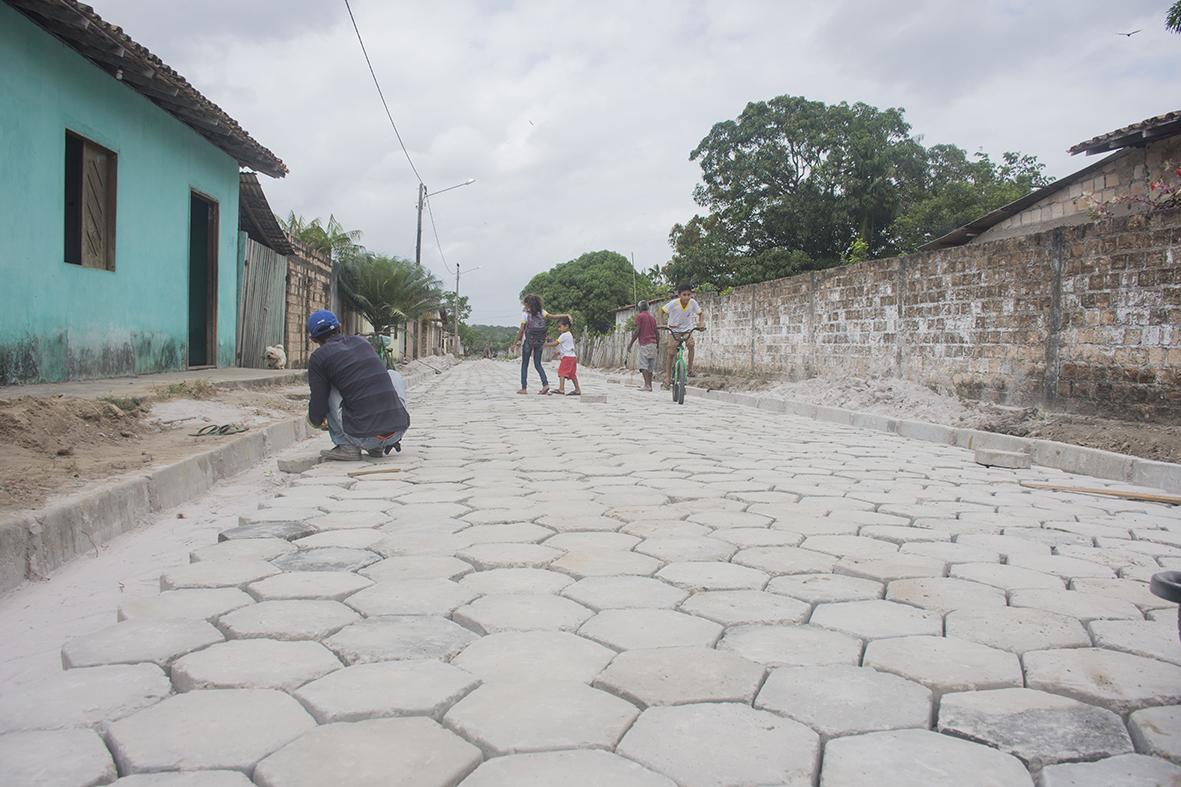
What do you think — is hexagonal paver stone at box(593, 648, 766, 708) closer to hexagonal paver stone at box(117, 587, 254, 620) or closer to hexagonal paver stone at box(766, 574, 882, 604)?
hexagonal paver stone at box(766, 574, 882, 604)

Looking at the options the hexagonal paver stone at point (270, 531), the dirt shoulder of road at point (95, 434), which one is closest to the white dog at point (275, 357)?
the dirt shoulder of road at point (95, 434)

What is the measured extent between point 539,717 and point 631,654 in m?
0.41

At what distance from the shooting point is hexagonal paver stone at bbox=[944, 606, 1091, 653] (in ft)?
6.99

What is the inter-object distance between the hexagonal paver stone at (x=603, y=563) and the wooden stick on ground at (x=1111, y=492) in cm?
302

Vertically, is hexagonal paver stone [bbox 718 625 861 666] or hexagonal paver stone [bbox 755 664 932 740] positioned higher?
hexagonal paver stone [bbox 718 625 861 666]

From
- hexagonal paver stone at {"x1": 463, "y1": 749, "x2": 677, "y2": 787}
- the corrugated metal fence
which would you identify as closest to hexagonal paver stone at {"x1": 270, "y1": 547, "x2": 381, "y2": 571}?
hexagonal paver stone at {"x1": 463, "y1": 749, "x2": 677, "y2": 787}

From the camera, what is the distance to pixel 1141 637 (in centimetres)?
219

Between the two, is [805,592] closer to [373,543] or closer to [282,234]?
[373,543]

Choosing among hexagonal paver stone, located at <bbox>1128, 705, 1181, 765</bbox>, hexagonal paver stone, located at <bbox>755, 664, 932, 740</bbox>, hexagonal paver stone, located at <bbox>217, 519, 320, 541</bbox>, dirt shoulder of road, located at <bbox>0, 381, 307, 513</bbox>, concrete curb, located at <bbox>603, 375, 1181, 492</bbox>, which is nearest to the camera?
hexagonal paver stone, located at <bbox>1128, 705, 1181, 765</bbox>

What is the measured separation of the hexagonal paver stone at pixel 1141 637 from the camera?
2078mm

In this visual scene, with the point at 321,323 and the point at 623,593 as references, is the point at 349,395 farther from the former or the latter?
the point at 623,593

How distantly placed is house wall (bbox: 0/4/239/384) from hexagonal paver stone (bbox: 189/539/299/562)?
484cm

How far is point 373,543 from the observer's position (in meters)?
3.12

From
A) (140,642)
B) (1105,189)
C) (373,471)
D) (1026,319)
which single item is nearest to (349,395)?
(373,471)
